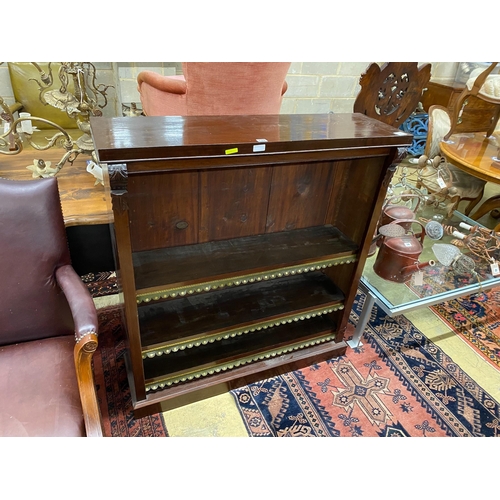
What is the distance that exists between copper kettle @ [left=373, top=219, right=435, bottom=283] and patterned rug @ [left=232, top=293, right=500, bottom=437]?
1.27ft

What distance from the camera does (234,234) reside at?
55.2 inches

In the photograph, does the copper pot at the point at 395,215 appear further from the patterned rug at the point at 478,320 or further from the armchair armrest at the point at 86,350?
the armchair armrest at the point at 86,350

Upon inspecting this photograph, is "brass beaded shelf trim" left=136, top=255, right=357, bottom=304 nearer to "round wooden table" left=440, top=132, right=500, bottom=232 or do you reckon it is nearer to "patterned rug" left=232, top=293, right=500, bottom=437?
"patterned rug" left=232, top=293, right=500, bottom=437

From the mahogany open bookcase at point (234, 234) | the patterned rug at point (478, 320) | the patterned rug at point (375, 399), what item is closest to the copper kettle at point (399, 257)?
the mahogany open bookcase at point (234, 234)

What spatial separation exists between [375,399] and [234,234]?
928 mm

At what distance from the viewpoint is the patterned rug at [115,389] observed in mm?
1367

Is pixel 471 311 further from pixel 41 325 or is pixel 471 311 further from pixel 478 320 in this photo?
pixel 41 325

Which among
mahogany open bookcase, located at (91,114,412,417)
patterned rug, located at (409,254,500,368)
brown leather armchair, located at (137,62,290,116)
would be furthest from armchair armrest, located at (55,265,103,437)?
patterned rug, located at (409,254,500,368)

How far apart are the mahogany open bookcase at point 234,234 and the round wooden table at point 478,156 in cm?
131

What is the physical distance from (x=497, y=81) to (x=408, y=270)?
100 inches

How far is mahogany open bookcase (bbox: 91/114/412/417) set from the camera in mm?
1004

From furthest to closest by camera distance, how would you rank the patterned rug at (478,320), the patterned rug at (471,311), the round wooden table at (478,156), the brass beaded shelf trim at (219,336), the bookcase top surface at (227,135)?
the round wooden table at (478,156)
the patterned rug at (478,320)
the patterned rug at (471,311)
the brass beaded shelf trim at (219,336)
the bookcase top surface at (227,135)

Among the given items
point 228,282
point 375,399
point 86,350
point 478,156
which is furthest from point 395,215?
point 86,350
